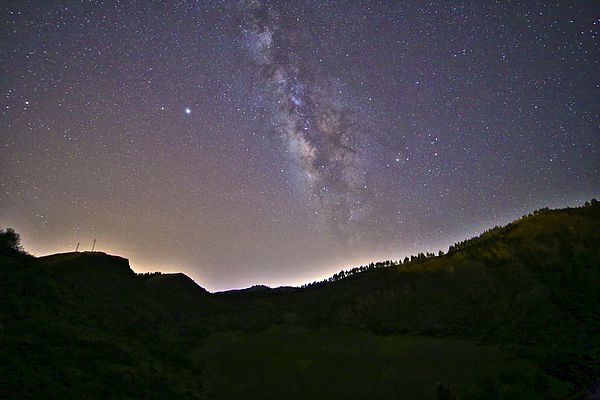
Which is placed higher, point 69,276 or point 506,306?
point 69,276

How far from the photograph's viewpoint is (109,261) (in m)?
40.0

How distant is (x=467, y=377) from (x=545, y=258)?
18838 mm

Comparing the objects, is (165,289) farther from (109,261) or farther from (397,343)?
(397,343)

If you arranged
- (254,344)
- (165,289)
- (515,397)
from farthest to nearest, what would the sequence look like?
(165,289) → (254,344) → (515,397)

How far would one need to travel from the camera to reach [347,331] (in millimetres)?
28188

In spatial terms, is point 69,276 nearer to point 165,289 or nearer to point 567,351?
point 165,289

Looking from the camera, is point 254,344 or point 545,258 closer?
point 254,344

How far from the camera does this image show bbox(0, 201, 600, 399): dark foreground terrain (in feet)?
47.7

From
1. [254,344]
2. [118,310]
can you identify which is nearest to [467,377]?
[254,344]

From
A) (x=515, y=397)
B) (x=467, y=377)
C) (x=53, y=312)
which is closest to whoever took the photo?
(x=515, y=397)

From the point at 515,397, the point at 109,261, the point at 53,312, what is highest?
the point at 109,261

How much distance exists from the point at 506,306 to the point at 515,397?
13307mm

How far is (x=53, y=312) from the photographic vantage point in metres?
19.6

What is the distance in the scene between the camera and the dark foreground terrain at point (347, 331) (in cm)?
1453
